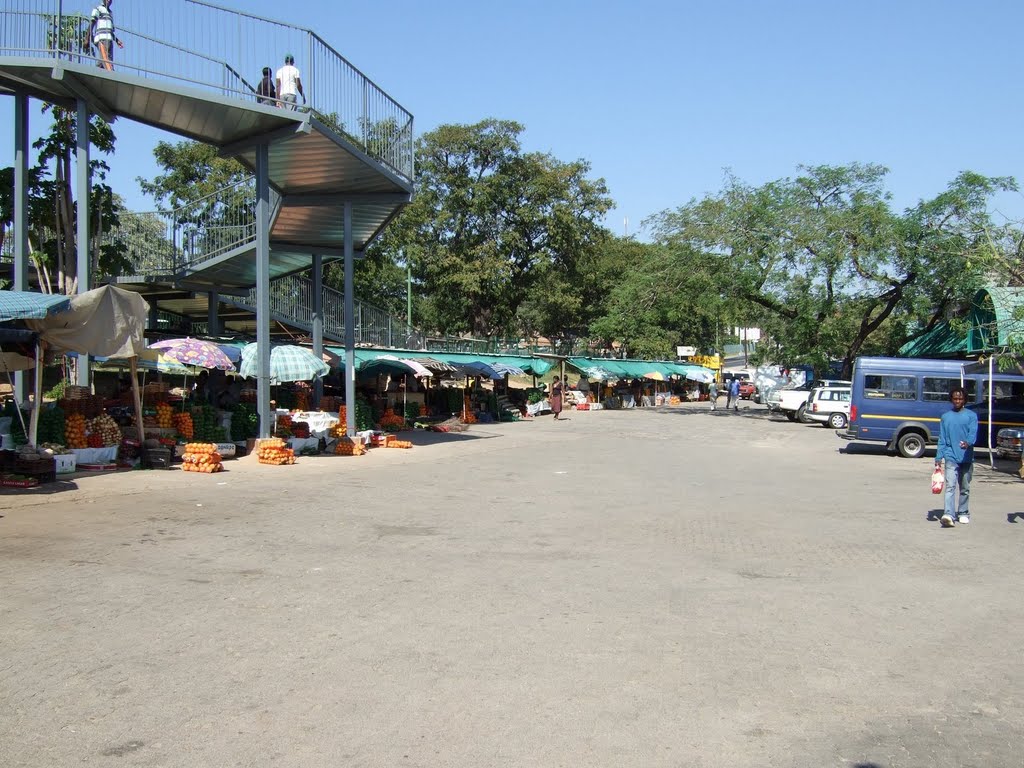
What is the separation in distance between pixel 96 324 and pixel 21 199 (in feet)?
16.4

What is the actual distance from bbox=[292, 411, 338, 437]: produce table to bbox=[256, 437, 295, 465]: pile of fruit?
2766 mm

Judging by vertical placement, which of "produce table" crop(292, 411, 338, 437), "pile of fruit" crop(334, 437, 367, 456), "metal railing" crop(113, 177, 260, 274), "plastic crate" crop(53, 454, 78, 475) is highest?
"metal railing" crop(113, 177, 260, 274)

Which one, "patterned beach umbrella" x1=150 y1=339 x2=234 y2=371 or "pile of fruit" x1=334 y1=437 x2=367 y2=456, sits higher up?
"patterned beach umbrella" x1=150 y1=339 x2=234 y2=371

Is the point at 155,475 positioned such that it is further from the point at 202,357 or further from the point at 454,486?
the point at 454,486

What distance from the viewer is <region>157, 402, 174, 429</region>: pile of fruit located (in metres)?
16.3

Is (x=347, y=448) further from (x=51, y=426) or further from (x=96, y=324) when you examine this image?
(x=96, y=324)

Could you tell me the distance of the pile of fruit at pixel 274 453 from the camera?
54.2 ft

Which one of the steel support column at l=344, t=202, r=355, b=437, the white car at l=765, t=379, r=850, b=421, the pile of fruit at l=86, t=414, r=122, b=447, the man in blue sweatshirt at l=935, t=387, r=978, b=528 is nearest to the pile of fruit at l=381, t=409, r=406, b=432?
the steel support column at l=344, t=202, r=355, b=437

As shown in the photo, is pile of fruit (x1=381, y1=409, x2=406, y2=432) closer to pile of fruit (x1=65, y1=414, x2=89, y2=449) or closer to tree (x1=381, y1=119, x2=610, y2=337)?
pile of fruit (x1=65, y1=414, x2=89, y2=449)

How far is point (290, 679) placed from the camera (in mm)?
4730

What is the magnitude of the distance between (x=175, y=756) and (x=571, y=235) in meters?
46.0

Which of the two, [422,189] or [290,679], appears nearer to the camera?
[290,679]

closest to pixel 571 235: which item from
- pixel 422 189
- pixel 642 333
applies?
pixel 422 189

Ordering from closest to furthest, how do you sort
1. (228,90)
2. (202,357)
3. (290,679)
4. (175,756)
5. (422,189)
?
(175,756), (290,679), (228,90), (202,357), (422,189)
